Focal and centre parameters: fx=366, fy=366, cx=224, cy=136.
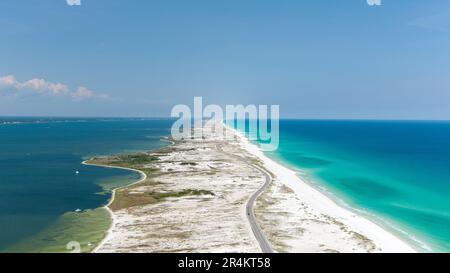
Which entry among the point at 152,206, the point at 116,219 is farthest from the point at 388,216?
the point at 116,219

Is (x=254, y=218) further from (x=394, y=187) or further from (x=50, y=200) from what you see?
(x=394, y=187)

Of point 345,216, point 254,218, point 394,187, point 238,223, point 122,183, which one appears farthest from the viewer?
point 122,183

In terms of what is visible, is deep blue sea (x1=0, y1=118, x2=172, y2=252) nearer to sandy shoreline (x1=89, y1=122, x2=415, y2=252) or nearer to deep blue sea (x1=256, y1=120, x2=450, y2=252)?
sandy shoreline (x1=89, y1=122, x2=415, y2=252)

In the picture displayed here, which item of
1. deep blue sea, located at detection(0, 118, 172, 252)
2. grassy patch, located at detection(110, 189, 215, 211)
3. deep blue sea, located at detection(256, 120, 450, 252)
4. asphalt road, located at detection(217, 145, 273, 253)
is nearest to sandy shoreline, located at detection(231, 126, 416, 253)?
deep blue sea, located at detection(256, 120, 450, 252)

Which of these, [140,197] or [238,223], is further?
[140,197]

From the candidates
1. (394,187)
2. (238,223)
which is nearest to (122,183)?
(238,223)

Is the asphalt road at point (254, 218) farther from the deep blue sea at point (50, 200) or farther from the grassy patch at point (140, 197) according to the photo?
the deep blue sea at point (50, 200)

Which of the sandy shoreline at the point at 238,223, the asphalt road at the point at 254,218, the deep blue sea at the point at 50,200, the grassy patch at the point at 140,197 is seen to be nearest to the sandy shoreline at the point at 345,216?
the sandy shoreline at the point at 238,223
